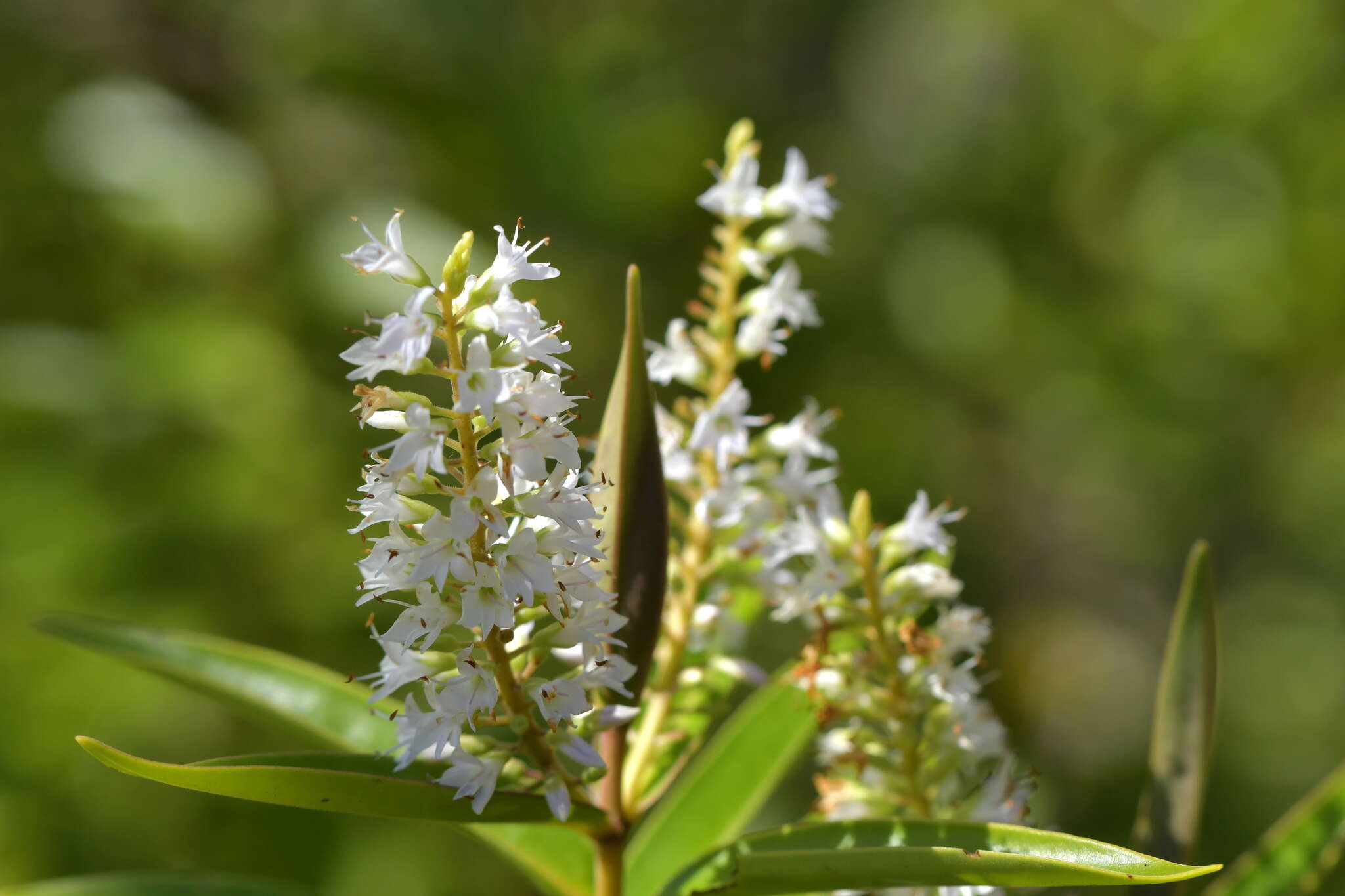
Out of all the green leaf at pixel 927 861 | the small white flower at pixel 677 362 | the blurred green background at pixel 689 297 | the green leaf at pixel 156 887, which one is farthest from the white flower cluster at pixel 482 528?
the blurred green background at pixel 689 297

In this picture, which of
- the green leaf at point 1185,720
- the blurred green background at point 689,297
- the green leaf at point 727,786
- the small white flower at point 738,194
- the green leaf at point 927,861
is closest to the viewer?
the green leaf at point 927,861

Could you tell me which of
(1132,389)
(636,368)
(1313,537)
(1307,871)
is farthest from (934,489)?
(636,368)

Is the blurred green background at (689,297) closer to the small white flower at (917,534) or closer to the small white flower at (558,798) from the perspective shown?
the small white flower at (917,534)

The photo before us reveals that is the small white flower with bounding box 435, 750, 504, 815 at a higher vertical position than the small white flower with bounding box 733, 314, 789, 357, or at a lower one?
lower

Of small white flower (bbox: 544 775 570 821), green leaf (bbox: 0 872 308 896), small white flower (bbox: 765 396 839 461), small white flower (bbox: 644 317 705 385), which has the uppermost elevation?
small white flower (bbox: 644 317 705 385)

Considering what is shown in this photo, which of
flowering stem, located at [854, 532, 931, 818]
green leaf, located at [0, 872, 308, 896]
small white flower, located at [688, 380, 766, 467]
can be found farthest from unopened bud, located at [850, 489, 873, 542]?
green leaf, located at [0, 872, 308, 896]

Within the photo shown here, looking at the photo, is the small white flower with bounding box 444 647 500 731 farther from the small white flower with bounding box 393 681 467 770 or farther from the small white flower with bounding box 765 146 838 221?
the small white flower with bounding box 765 146 838 221
